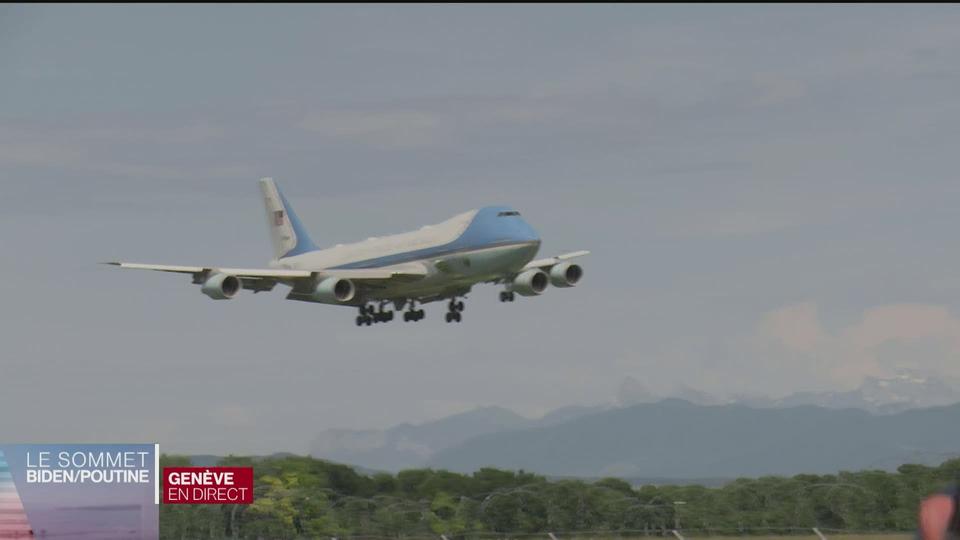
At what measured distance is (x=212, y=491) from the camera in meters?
54.2

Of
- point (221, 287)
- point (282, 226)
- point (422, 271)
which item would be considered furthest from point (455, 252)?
point (282, 226)

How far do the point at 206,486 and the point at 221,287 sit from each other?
45.2 meters

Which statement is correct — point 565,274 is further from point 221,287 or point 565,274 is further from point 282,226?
point 282,226

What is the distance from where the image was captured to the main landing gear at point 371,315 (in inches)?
4158

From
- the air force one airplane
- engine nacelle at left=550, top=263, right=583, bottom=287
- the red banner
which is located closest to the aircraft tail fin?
the air force one airplane

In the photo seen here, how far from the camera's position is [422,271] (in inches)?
3920

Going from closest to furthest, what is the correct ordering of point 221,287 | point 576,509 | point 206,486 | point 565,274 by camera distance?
point 206,486 → point 576,509 → point 221,287 → point 565,274

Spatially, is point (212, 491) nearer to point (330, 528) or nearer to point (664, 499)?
point (330, 528)

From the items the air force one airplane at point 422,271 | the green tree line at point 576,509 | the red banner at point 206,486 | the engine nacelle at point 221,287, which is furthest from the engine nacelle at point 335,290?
the red banner at point 206,486

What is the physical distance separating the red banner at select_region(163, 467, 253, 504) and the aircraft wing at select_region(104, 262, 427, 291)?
43.7 meters

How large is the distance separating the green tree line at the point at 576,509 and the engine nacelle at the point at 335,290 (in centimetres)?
1139

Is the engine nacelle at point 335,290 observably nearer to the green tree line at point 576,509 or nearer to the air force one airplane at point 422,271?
the air force one airplane at point 422,271

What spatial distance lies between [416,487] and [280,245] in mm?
25147

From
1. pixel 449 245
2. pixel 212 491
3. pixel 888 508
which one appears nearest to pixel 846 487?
pixel 888 508
